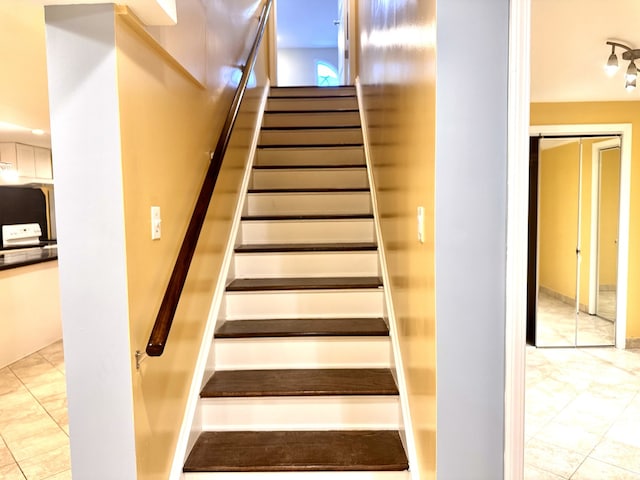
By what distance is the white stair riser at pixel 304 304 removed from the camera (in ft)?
7.70

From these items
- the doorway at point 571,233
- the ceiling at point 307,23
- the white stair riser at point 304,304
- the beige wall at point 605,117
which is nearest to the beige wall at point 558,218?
the doorway at point 571,233

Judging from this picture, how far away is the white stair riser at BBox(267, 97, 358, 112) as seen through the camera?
14.2 feet

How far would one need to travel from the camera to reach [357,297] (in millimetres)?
2350

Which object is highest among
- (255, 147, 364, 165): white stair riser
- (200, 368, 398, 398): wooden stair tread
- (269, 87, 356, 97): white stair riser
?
(269, 87, 356, 97): white stair riser

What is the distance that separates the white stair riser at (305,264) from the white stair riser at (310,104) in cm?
220

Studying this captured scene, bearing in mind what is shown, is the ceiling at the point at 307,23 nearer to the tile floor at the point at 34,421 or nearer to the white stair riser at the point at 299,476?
the tile floor at the point at 34,421

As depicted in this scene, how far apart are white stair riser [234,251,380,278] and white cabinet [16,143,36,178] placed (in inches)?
176

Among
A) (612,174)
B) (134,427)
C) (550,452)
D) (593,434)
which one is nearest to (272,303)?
(134,427)

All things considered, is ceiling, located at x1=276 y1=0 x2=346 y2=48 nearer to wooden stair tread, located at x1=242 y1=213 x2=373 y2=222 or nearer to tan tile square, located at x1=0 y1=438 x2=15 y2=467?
wooden stair tread, located at x1=242 y1=213 x2=373 y2=222

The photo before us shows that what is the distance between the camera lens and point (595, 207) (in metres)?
3.66

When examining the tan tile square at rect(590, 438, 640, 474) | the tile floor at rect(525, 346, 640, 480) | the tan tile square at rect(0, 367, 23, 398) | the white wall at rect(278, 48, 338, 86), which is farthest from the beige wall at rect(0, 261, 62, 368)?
the white wall at rect(278, 48, 338, 86)

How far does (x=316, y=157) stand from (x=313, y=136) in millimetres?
348

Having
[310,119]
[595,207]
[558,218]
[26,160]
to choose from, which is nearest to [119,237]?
[310,119]

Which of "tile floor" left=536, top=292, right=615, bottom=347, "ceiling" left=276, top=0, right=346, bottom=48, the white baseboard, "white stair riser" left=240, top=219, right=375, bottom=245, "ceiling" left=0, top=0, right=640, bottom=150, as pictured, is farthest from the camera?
"ceiling" left=276, top=0, right=346, bottom=48
